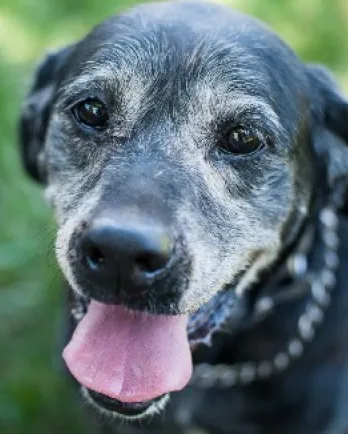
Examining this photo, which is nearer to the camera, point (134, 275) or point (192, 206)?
point (134, 275)

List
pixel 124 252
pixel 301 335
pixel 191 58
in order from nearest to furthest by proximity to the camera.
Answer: pixel 124 252, pixel 191 58, pixel 301 335

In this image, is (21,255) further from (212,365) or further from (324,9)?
(324,9)

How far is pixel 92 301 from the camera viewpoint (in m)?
2.80

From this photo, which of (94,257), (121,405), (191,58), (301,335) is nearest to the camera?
(94,257)

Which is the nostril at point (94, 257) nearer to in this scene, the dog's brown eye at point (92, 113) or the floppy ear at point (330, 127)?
the dog's brown eye at point (92, 113)

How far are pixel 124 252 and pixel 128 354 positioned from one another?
43 cm

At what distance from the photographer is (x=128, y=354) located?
2.66 m

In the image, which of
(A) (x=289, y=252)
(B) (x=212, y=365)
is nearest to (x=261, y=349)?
(B) (x=212, y=365)

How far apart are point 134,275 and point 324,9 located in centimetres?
390

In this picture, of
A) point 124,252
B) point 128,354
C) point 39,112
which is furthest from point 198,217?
point 39,112

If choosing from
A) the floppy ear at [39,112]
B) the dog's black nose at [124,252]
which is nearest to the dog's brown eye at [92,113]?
the floppy ear at [39,112]

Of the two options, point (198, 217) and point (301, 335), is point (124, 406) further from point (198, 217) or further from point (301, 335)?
point (301, 335)

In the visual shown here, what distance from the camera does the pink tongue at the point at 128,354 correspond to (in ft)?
8.64

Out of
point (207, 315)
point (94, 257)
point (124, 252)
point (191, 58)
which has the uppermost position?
point (191, 58)
